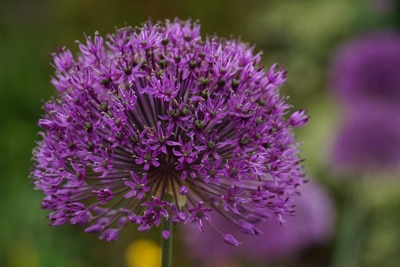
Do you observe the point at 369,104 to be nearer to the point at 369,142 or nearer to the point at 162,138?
the point at 369,142

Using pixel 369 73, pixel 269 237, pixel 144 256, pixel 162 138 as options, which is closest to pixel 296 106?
pixel 369 73

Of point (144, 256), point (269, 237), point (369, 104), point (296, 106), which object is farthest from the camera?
point (296, 106)

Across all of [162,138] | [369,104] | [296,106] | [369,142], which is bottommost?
[162,138]

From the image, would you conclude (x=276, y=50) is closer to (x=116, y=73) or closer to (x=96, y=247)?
(x=96, y=247)

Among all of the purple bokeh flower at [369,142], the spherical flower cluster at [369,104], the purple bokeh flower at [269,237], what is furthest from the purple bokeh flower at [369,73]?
the purple bokeh flower at [269,237]

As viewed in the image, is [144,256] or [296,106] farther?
[296,106]

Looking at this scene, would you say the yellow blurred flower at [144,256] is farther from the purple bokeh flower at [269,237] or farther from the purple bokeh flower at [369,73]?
the purple bokeh flower at [369,73]
